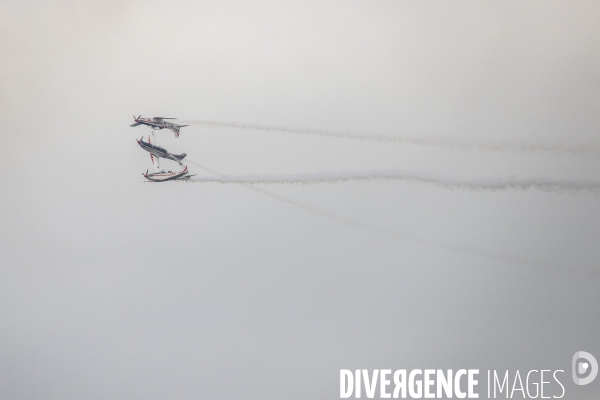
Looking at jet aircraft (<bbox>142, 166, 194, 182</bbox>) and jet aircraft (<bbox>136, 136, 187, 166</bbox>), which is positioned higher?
jet aircraft (<bbox>136, 136, 187, 166</bbox>)

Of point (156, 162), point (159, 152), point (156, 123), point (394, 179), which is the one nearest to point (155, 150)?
point (159, 152)

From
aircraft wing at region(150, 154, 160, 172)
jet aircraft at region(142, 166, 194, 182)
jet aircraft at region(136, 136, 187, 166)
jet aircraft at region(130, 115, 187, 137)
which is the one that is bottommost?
jet aircraft at region(142, 166, 194, 182)

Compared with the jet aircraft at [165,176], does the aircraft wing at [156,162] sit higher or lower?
higher

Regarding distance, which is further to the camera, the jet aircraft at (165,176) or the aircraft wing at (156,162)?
the aircraft wing at (156,162)

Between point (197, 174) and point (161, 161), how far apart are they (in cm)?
110

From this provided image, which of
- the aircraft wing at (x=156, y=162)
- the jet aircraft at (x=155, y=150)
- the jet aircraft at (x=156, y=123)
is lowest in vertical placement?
the aircraft wing at (x=156, y=162)

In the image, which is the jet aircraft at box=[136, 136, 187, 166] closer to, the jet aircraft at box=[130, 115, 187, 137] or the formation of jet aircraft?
the formation of jet aircraft

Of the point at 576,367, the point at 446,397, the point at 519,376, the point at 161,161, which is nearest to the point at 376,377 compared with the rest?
the point at 446,397

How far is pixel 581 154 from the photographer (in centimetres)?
1394

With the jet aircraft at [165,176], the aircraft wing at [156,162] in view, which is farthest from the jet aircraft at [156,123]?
the jet aircraft at [165,176]

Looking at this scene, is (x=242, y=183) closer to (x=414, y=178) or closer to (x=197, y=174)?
(x=197, y=174)

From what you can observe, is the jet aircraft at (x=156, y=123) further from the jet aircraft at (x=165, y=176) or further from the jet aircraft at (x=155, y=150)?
the jet aircraft at (x=165, y=176)

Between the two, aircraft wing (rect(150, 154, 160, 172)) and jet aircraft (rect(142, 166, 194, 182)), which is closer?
jet aircraft (rect(142, 166, 194, 182))

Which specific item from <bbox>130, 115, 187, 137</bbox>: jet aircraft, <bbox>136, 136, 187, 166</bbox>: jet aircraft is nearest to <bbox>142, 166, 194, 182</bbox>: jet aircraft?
<bbox>136, 136, 187, 166</bbox>: jet aircraft
